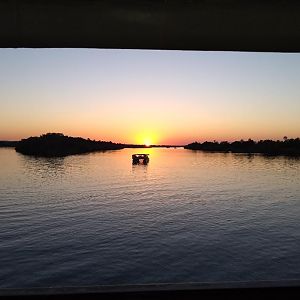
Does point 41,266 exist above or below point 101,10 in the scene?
below

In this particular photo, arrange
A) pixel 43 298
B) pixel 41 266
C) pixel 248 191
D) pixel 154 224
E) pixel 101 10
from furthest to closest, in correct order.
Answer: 1. pixel 248 191
2. pixel 154 224
3. pixel 41 266
4. pixel 101 10
5. pixel 43 298

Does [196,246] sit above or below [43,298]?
below

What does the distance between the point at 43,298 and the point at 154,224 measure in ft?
99.5

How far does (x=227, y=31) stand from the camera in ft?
14.3

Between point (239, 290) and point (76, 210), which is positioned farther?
point (76, 210)

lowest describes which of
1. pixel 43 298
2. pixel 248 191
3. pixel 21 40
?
pixel 248 191

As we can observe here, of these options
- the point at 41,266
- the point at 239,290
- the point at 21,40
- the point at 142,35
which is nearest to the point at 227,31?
the point at 142,35

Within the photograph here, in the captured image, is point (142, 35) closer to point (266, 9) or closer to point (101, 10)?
point (101, 10)

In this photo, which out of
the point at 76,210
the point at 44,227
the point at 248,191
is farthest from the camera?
the point at 248,191

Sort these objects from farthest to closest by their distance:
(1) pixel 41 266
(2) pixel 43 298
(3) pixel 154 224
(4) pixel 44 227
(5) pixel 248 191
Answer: (5) pixel 248 191 → (3) pixel 154 224 → (4) pixel 44 227 → (1) pixel 41 266 → (2) pixel 43 298

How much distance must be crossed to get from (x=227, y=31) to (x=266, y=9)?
1.64ft

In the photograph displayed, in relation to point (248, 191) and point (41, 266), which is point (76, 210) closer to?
point (41, 266)

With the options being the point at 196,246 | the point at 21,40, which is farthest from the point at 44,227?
the point at 21,40

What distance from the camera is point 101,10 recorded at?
4102 millimetres
